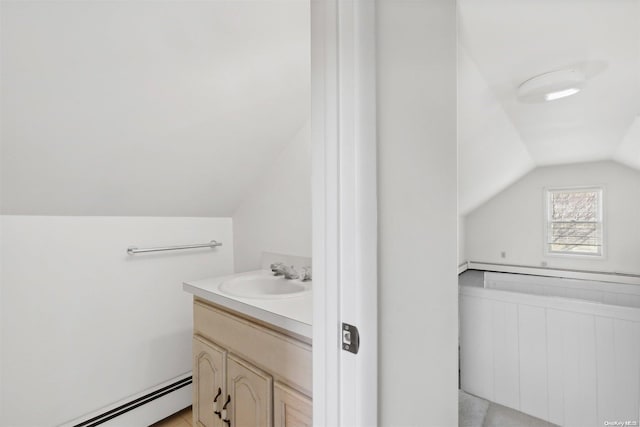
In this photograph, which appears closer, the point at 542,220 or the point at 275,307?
the point at 275,307

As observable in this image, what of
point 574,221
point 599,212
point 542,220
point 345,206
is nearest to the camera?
point 345,206

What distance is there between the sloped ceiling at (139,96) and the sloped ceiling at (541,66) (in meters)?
0.73

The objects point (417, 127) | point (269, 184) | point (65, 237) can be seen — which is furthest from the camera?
point (269, 184)

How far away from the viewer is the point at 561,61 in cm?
130

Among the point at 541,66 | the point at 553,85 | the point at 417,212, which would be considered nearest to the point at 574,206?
the point at 553,85

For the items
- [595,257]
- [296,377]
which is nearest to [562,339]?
[296,377]

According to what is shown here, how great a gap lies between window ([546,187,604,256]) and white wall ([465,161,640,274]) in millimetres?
97

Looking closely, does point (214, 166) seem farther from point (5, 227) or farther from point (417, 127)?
point (417, 127)

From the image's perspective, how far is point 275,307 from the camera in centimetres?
110

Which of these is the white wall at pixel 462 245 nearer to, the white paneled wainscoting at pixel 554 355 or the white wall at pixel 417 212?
the white paneled wainscoting at pixel 554 355

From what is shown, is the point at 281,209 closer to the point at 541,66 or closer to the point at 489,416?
the point at 541,66

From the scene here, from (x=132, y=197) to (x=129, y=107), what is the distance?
0.56 meters

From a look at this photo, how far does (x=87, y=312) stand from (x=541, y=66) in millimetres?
2482

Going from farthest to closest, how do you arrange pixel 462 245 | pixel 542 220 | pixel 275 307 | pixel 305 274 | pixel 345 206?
pixel 462 245 < pixel 542 220 < pixel 305 274 < pixel 275 307 < pixel 345 206
